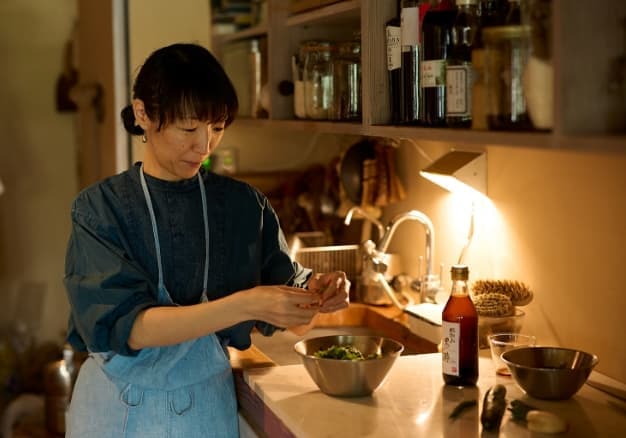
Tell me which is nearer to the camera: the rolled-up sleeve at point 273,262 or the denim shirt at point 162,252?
the denim shirt at point 162,252

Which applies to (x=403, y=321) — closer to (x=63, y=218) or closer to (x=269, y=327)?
(x=269, y=327)

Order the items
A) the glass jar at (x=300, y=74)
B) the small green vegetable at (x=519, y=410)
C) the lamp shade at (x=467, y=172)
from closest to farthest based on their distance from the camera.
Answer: the small green vegetable at (x=519, y=410) < the lamp shade at (x=467, y=172) < the glass jar at (x=300, y=74)

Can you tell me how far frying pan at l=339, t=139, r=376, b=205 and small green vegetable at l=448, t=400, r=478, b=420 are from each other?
1.11 meters

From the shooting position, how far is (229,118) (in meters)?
1.98

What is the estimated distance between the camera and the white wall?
4031 mm

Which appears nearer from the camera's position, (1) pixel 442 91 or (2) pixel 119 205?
(1) pixel 442 91

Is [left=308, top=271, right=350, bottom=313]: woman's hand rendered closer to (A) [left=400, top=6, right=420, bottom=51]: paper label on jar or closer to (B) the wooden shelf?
(A) [left=400, top=6, right=420, bottom=51]: paper label on jar

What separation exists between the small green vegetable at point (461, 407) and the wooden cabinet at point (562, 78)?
459 millimetres

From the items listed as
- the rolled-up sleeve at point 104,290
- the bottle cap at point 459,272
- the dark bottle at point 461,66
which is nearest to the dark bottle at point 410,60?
the dark bottle at point 461,66

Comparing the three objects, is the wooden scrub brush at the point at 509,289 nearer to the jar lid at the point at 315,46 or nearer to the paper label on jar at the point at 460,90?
the paper label on jar at the point at 460,90

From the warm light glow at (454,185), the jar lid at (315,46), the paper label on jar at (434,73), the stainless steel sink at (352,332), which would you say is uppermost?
the jar lid at (315,46)

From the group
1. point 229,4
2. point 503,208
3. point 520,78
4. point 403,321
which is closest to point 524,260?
point 503,208

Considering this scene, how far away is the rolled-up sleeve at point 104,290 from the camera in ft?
6.04

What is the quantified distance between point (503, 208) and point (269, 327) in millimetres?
592
